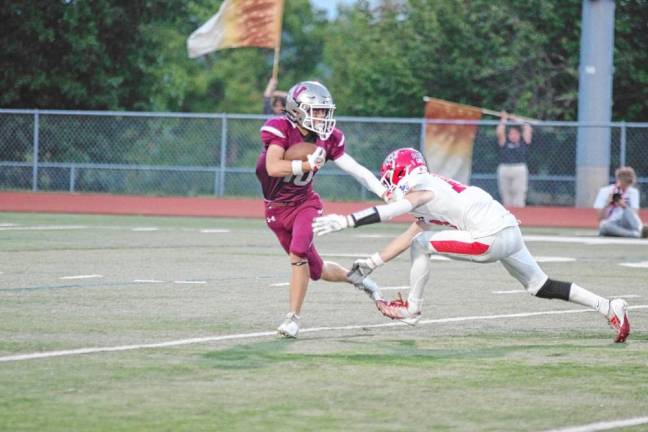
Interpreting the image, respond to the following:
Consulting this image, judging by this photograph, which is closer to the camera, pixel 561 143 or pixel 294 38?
pixel 561 143

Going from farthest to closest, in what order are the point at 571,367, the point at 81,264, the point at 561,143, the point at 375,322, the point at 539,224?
the point at 561,143, the point at 539,224, the point at 81,264, the point at 375,322, the point at 571,367

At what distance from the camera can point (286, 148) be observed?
9797 millimetres

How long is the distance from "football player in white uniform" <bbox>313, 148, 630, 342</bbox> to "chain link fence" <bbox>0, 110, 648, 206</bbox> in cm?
1803

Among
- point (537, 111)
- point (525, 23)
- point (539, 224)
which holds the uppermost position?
point (525, 23)

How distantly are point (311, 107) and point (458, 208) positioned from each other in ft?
3.91

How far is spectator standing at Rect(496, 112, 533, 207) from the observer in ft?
84.0

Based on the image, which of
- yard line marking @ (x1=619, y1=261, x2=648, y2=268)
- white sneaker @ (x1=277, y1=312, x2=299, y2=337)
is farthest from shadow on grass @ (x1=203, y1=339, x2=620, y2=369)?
yard line marking @ (x1=619, y1=261, x2=648, y2=268)

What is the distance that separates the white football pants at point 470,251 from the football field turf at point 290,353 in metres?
0.40

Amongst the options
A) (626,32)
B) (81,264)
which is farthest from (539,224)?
(81,264)

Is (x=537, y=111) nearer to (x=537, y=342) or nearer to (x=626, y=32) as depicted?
(x=626, y=32)

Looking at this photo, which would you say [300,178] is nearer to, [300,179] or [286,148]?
[300,179]

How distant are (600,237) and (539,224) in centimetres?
A: 413

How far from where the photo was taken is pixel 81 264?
1489 centimetres

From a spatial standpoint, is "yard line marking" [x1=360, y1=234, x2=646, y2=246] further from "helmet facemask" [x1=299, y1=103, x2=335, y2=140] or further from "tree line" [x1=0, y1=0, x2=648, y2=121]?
"tree line" [x1=0, y1=0, x2=648, y2=121]
